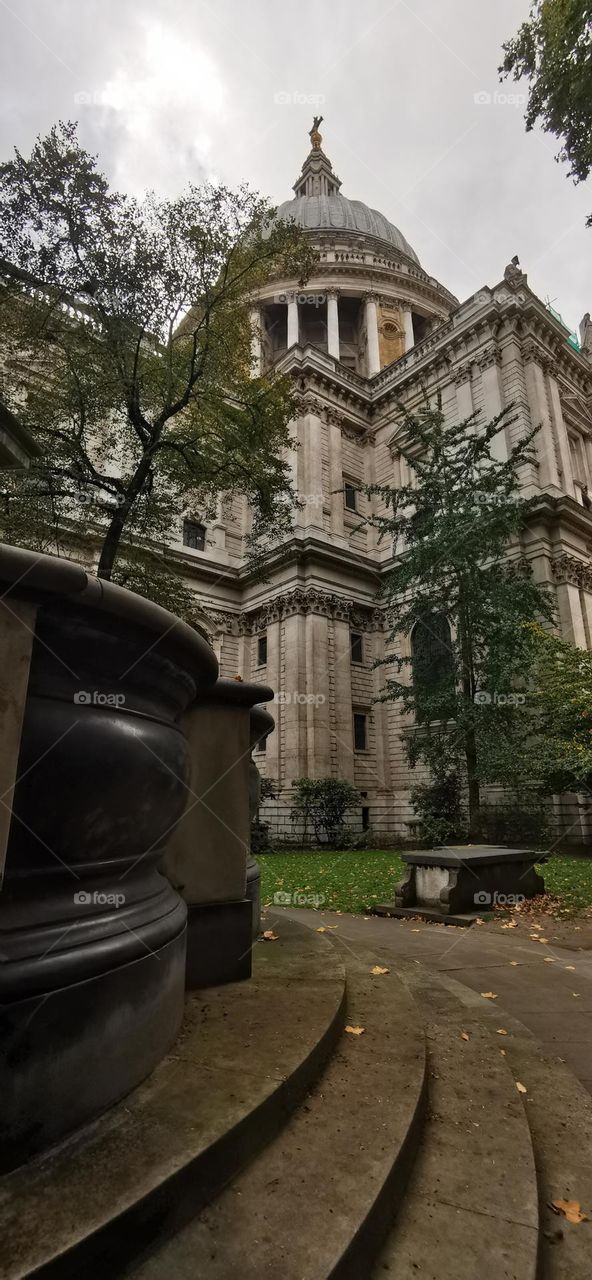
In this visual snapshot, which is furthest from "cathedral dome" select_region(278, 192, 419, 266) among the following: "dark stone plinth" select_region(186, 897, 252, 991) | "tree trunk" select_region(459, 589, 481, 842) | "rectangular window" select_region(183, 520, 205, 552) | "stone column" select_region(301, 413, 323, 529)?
"dark stone plinth" select_region(186, 897, 252, 991)

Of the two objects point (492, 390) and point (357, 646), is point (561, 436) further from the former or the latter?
point (357, 646)

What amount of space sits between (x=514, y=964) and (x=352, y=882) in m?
6.00

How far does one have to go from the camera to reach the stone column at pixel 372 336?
3703cm

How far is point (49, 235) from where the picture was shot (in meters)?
11.4

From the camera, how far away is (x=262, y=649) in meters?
27.1

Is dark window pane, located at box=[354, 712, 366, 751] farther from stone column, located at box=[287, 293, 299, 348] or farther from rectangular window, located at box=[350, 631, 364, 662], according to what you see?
stone column, located at box=[287, 293, 299, 348]

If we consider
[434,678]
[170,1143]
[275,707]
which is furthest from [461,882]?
[275,707]

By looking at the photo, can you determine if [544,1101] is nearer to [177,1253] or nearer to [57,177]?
[177,1253]

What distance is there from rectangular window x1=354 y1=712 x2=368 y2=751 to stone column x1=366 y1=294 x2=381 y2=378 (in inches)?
915

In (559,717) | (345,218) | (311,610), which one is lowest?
(559,717)

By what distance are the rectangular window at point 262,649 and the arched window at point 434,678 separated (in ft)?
23.7

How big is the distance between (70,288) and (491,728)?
1463cm

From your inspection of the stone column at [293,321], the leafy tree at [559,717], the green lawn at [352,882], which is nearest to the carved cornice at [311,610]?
the leafy tree at [559,717]

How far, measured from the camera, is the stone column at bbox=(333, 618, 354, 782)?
2359cm
